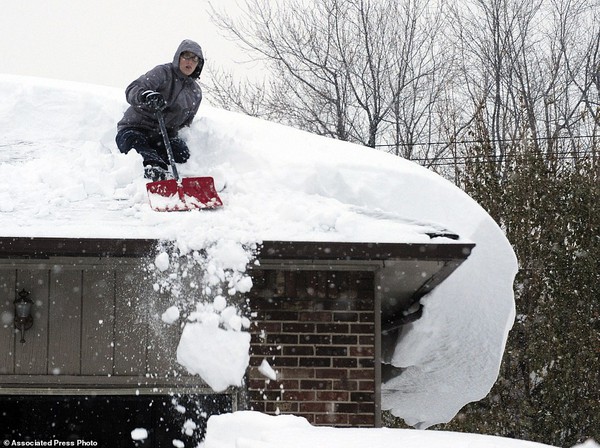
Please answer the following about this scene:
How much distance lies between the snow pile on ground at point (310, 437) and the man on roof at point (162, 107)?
342 centimetres

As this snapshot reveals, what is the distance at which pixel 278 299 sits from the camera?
538 centimetres

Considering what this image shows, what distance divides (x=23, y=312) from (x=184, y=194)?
3.98ft

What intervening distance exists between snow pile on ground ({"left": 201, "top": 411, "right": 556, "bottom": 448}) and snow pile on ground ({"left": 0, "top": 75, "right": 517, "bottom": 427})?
236cm

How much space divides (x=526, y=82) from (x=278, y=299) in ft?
52.7

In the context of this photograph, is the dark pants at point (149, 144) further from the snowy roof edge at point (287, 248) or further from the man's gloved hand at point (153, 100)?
the snowy roof edge at point (287, 248)

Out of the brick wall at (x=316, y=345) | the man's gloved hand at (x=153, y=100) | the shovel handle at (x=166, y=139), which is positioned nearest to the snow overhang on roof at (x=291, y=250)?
the brick wall at (x=316, y=345)

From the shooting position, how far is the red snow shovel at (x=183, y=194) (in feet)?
16.9

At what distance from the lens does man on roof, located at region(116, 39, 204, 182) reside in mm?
5879

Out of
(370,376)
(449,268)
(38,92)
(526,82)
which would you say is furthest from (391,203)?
(526,82)

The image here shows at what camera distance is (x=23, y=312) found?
5.28m

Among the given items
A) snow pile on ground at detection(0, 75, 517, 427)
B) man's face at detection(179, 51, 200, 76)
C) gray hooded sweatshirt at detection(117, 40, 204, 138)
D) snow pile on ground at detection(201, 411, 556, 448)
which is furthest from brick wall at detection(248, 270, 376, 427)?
snow pile on ground at detection(201, 411, 556, 448)

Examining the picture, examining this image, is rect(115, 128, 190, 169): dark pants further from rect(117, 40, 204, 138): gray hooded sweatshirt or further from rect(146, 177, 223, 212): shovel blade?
rect(146, 177, 223, 212): shovel blade

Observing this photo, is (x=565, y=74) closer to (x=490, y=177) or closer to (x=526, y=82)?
(x=526, y=82)

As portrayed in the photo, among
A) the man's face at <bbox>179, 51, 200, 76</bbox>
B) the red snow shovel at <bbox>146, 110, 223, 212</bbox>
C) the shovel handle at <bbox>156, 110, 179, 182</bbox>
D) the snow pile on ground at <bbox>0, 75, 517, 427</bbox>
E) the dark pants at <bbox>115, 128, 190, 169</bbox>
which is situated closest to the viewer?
the snow pile on ground at <bbox>0, 75, 517, 427</bbox>
